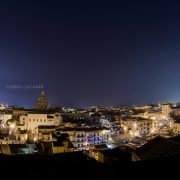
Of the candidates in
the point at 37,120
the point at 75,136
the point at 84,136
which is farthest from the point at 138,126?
the point at 75,136

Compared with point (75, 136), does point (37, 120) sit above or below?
above

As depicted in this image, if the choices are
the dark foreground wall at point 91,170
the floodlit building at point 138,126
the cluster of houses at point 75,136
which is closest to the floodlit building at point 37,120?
the cluster of houses at point 75,136

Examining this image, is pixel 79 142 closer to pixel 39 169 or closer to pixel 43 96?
pixel 39 169

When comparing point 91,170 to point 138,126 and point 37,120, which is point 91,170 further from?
point 138,126

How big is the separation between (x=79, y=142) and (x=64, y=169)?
18.9 metres

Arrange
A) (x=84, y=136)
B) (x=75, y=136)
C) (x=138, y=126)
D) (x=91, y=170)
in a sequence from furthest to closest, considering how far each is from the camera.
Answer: (x=138, y=126), (x=84, y=136), (x=75, y=136), (x=91, y=170)

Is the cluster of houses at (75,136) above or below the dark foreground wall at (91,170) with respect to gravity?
below

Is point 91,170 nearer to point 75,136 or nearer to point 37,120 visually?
point 75,136

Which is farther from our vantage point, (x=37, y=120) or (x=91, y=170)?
(x=37, y=120)

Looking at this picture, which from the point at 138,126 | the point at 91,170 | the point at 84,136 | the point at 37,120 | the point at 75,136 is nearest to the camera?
the point at 91,170

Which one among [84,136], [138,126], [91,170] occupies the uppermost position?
[91,170]

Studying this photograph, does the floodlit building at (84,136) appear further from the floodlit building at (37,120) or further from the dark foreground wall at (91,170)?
the dark foreground wall at (91,170)

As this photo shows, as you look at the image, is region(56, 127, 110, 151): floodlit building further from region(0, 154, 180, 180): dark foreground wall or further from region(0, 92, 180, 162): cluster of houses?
region(0, 154, 180, 180): dark foreground wall

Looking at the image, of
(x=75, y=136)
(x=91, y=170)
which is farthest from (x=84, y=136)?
(x=91, y=170)
